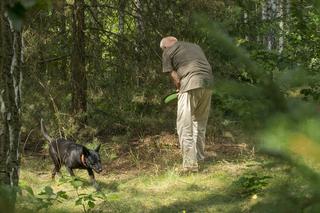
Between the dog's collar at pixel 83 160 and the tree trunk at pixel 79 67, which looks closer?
the dog's collar at pixel 83 160

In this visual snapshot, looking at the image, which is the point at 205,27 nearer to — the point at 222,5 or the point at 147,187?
the point at 147,187

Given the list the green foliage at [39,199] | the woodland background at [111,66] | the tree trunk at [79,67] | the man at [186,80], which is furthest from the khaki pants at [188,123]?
the green foliage at [39,199]

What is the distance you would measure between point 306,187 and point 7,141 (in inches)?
113

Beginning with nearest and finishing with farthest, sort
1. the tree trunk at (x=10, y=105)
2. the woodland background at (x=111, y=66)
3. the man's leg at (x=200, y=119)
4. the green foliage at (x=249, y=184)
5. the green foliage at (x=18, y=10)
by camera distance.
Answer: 1. the green foliage at (x=18, y=10)
2. the tree trunk at (x=10, y=105)
3. the green foliage at (x=249, y=184)
4. the man's leg at (x=200, y=119)
5. the woodland background at (x=111, y=66)

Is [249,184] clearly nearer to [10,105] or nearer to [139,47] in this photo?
[10,105]

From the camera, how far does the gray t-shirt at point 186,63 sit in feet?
21.4

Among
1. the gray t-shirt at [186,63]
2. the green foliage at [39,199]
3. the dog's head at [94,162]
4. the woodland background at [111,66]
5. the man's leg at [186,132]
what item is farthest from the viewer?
the woodland background at [111,66]

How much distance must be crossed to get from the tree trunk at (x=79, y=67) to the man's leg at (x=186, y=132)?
7.83 ft

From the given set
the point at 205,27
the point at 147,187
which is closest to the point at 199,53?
the point at 147,187

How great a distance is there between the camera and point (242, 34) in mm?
9398

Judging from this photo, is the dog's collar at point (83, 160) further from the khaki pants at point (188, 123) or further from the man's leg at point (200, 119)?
the man's leg at point (200, 119)

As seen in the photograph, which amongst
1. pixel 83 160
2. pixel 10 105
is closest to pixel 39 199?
pixel 10 105

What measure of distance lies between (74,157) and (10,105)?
8.89 ft

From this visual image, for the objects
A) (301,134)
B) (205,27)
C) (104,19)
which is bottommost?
(301,134)
